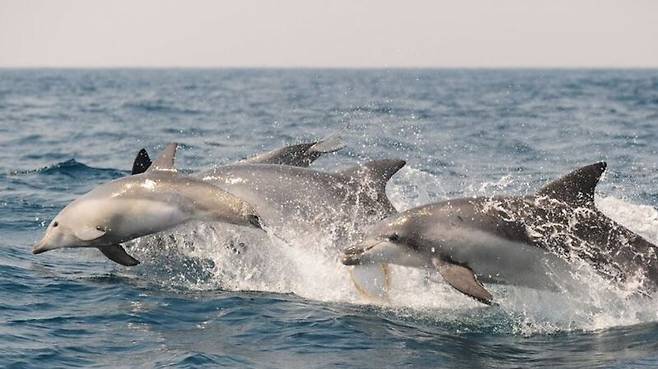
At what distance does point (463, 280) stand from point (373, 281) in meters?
1.47

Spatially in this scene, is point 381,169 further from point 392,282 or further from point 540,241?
point 540,241

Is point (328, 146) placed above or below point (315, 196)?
above

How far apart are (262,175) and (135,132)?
2001 cm

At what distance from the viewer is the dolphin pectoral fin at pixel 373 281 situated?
9.85 m

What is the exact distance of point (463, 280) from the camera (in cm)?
862

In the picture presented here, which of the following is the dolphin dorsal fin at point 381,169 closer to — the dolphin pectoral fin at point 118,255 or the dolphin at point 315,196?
the dolphin at point 315,196

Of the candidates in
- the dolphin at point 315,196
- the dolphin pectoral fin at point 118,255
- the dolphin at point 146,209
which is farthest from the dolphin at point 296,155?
the dolphin pectoral fin at point 118,255

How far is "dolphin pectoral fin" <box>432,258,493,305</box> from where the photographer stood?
8344mm

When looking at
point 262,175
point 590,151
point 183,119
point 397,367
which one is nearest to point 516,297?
point 397,367

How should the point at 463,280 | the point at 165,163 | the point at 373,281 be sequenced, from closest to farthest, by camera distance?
1. the point at 463,280
2. the point at 373,281
3. the point at 165,163

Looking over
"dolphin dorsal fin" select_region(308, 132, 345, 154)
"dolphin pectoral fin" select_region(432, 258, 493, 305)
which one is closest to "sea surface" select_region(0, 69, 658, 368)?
"dolphin pectoral fin" select_region(432, 258, 493, 305)

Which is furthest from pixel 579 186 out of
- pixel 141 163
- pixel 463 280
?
pixel 141 163

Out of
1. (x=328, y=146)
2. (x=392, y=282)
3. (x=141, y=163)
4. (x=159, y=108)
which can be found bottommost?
(x=159, y=108)

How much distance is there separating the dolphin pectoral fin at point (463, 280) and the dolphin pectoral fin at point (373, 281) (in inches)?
36.1
